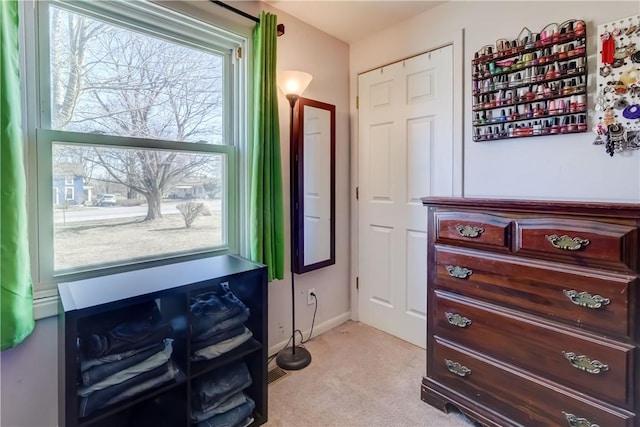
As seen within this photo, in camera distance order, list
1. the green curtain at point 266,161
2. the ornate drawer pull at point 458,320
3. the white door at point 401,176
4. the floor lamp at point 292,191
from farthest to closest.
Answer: the white door at point 401,176, the floor lamp at point 292,191, the green curtain at point 266,161, the ornate drawer pull at point 458,320

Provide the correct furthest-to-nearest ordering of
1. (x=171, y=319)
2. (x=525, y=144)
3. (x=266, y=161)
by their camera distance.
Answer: (x=266, y=161)
(x=525, y=144)
(x=171, y=319)

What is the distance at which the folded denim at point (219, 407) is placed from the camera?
143 cm

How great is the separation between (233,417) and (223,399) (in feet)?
0.31

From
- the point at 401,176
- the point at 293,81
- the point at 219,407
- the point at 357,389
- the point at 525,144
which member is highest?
the point at 293,81

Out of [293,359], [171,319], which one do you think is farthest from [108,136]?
[293,359]

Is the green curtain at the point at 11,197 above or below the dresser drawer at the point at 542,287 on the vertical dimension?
above

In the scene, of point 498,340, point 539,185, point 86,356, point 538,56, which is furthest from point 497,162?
point 86,356

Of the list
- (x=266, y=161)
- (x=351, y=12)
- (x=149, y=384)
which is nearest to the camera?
(x=149, y=384)

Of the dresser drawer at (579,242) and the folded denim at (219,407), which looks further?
the folded denim at (219,407)

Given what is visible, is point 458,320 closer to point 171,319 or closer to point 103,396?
point 171,319

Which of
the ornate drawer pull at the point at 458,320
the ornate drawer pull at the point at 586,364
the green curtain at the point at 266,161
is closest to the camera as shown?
the ornate drawer pull at the point at 586,364

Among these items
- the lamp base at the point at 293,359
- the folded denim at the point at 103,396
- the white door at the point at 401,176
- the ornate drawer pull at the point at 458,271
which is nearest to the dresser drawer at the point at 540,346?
the ornate drawer pull at the point at 458,271

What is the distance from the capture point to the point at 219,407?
58.1 inches

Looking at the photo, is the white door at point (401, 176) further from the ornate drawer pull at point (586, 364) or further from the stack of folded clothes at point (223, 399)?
the stack of folded clothes at point (223, 399)
